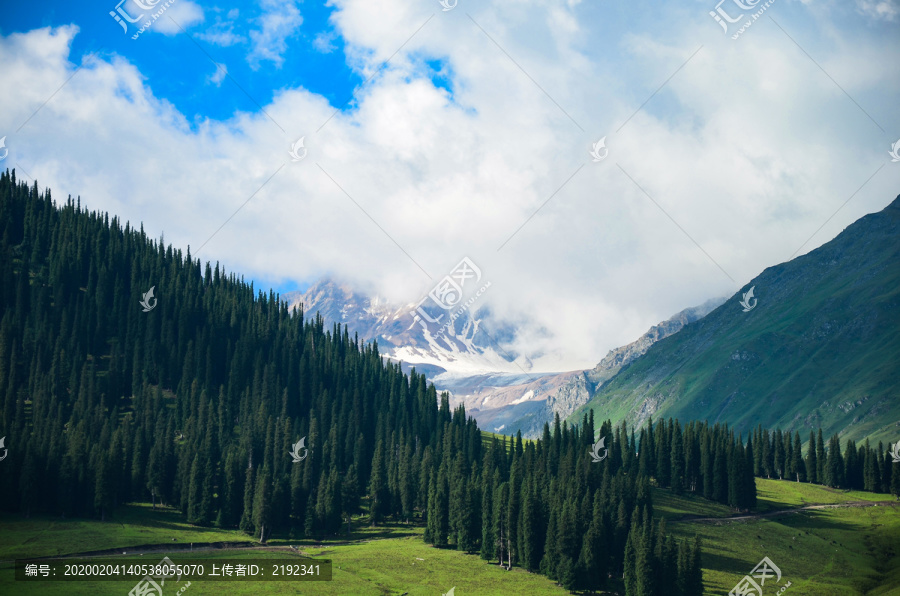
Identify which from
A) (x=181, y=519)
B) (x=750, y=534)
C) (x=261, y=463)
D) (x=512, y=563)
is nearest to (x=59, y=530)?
(x=181, y=519)

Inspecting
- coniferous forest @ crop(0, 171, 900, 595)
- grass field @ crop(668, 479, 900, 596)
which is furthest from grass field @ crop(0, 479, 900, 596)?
coniferous forest @ crop(0, 171, 900, 595)

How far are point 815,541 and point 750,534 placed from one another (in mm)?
11663

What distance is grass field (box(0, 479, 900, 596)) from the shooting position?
4449 inches

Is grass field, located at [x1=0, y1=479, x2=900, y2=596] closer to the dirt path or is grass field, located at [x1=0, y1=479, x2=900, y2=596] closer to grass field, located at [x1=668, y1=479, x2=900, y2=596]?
grass field, located at [x1=668, y1=479, x2=900, y2=596]

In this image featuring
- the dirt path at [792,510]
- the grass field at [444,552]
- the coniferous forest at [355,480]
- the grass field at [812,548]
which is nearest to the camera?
the grass field at [444,552]

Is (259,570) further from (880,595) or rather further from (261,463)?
(880,595)

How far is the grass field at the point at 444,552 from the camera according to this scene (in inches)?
4449

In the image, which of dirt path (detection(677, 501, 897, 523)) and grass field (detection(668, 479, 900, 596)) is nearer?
grass field (detection(668, 479, 900, 596))

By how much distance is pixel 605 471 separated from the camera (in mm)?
161750

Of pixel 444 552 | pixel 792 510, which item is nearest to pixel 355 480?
pixel 444 552

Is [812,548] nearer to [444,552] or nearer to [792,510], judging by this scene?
[792,510]

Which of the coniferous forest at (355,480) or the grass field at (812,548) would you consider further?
the coniferous forest at (355,480)

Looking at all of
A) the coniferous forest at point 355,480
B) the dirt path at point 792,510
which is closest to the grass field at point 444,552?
the dirt path at point 792,510

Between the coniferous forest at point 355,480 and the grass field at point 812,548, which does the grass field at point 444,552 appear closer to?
the grass field at point 812,548
